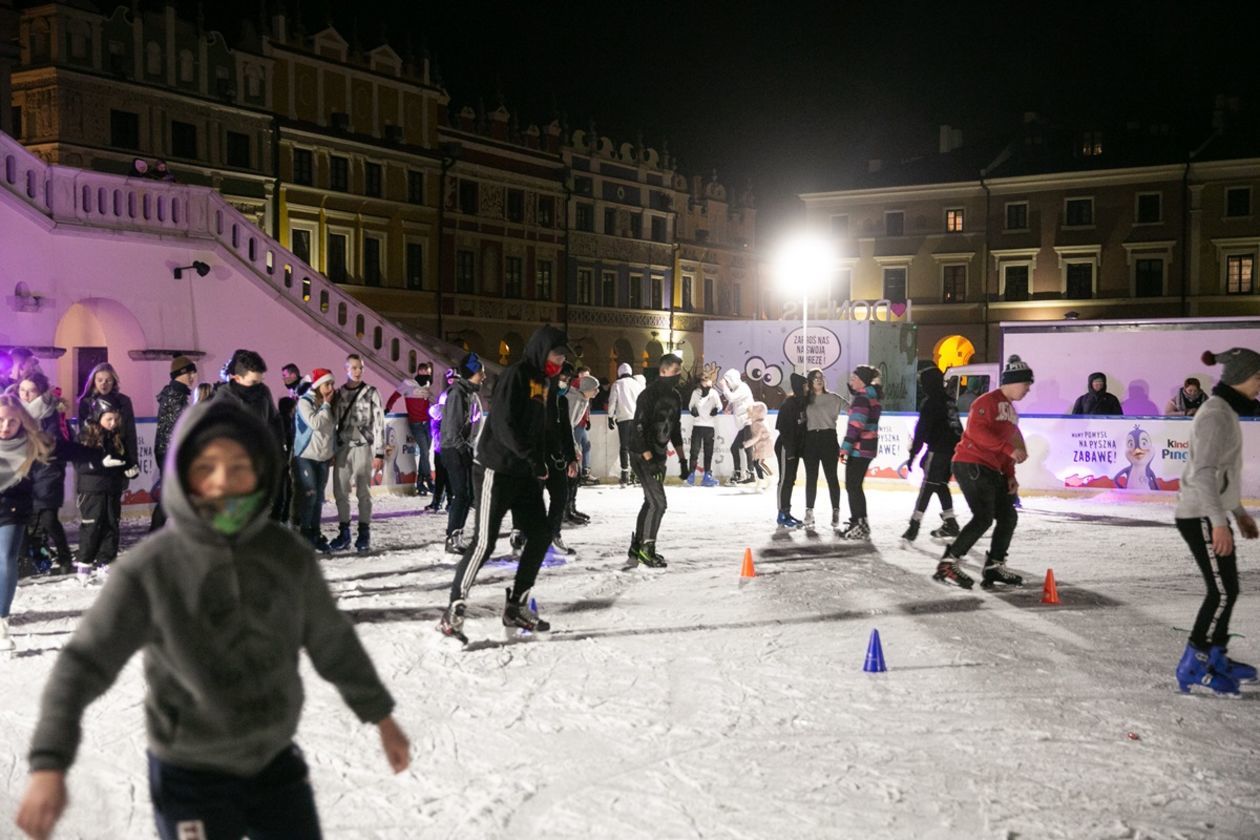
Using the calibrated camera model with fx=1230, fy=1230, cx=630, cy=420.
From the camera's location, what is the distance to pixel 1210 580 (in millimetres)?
6551

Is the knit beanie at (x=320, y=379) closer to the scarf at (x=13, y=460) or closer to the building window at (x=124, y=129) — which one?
the scarf at (x=13, y=460)

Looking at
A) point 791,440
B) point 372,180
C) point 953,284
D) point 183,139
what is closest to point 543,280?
point 372,180

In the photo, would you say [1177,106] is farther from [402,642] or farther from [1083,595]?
[402,642]

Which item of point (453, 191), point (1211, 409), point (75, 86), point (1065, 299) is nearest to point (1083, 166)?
point (1065, 299)

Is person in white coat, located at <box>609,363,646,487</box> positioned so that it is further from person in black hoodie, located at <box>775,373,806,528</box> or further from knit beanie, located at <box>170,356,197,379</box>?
knit beanie, located at <box>170,356,197,379</box>

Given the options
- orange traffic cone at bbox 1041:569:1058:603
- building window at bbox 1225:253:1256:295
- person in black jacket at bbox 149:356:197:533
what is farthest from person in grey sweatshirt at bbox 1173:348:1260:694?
building window at bbox 1225:253:1256:295

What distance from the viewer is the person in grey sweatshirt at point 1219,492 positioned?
6359 millimetres

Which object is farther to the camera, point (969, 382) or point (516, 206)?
point (516, 206)

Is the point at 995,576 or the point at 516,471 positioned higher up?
the point at 516,471

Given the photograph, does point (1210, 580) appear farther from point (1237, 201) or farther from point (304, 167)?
point (1237, 201)

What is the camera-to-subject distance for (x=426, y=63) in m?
43.8

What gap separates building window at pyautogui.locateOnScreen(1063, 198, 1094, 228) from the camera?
5284 cm

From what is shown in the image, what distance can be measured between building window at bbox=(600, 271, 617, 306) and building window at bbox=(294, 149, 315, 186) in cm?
1745

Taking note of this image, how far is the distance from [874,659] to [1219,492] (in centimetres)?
211
